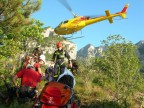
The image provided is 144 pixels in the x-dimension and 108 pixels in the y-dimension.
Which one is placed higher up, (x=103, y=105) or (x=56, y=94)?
(x=56, y=94)

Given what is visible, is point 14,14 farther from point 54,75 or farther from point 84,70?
point 54,75

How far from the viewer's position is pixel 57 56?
9664mm

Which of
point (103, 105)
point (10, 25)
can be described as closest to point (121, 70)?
point (103, 105)

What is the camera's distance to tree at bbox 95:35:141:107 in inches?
471

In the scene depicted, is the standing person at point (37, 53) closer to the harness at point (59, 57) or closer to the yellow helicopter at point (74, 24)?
the harness at point (59, 57)

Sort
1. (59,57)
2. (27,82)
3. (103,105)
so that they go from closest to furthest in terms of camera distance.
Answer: (27,82)
(59,57)
(103,105)

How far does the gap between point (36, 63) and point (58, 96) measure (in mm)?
3149

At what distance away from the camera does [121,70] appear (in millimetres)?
13336

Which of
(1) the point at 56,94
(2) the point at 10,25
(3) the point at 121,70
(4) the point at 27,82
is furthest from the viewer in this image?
(2) the point at 10,25

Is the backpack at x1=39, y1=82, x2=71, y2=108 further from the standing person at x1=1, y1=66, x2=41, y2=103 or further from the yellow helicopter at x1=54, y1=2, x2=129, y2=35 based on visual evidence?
the yellow helicopter at x1=54, y1=2, x2=129, y2=35

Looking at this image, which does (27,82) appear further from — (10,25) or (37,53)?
(10,25)

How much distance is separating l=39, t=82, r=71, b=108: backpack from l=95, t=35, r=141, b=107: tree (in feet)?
15.6

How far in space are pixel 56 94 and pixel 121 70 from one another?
287 inches

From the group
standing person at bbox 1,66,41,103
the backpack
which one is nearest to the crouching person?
standing person at bbox 1,66,41,103
